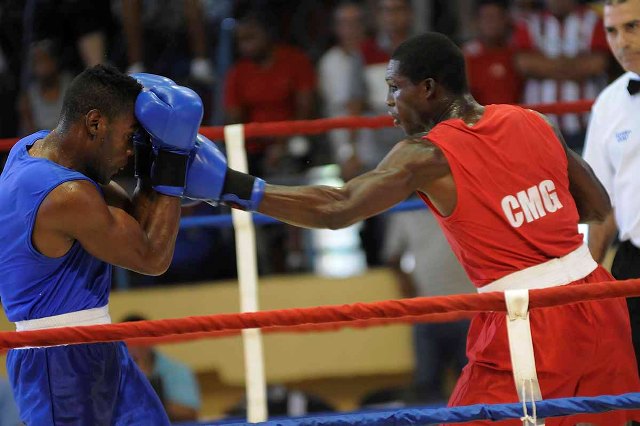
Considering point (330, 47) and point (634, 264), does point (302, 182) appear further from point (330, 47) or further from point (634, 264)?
point (634, 264)

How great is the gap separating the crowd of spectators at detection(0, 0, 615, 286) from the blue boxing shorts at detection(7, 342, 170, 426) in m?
2.37

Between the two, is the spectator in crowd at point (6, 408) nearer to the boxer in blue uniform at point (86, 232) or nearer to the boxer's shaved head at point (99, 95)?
the boxer in blue uniform at point (86, 232)

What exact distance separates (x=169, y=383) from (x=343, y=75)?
5.44 feet

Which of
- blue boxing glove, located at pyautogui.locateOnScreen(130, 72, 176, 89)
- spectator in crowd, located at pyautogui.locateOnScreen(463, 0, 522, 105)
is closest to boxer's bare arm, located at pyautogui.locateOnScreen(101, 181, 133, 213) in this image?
Answer: blue boxing glove, located at pyautogui.locateOnScreen(130, 72, 176, 89)

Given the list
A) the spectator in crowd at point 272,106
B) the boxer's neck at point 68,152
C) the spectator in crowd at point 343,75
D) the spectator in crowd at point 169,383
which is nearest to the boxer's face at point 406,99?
the boxer's neck at point 68,152

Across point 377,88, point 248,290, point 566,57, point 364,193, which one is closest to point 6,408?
point 248,290

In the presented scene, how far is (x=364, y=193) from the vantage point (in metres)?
2.26

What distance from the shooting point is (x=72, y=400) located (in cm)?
212

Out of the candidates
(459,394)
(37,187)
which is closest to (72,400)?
(37,187)

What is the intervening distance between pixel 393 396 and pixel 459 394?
2.30 meters

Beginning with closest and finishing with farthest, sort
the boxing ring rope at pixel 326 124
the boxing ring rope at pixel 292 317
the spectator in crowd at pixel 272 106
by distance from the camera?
the boxing ring rope at pixel 292 317 → the boxing ring rope at pixel 326 124 → the spectator in crowd at pixel 272 106

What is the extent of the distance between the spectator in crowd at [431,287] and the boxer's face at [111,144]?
224cm

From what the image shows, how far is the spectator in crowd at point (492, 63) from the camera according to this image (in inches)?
183

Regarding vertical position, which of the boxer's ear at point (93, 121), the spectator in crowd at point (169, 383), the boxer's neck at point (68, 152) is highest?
the boxer's ear at point (93, 121)
